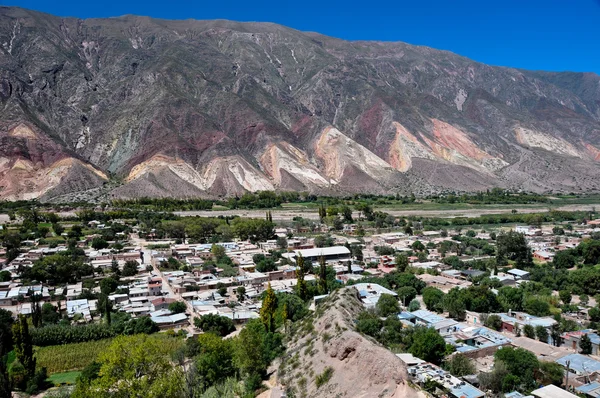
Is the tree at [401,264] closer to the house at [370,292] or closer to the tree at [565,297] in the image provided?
the house at [370,292]

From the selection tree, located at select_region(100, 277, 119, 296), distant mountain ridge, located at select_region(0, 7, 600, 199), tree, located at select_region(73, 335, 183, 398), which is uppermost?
distant mountain ridge, located at select_region(0, 7, 600, 199)

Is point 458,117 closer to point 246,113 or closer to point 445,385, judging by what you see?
point 246,113

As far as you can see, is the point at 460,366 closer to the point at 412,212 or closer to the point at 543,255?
the point at 543,255

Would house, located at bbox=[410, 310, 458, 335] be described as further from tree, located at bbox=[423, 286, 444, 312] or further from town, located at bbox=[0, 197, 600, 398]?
tree, located at bbox=[423, 286, 444, 312]

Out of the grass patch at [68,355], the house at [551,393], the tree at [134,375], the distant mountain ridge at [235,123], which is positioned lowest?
the grass patch at [68,355]

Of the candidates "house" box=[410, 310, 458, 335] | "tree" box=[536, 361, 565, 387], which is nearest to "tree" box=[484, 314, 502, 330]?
"house" box=[410, 310, 458, 335]

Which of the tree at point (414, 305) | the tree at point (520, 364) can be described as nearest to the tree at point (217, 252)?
the tree at point (414, 305)
